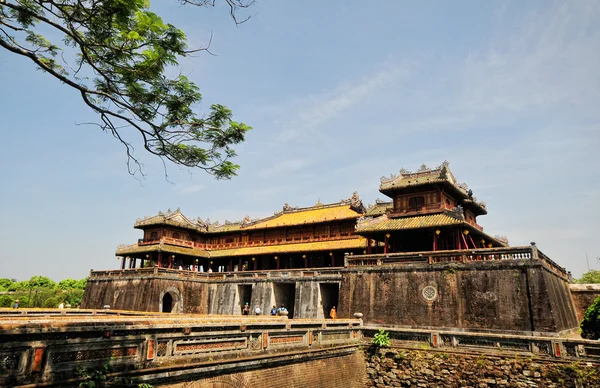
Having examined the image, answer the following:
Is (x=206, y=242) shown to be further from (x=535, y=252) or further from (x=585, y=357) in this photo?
(x=585, y=357)

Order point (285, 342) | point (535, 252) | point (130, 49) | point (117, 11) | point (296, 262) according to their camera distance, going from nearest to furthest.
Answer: point (117, 11)
point (130, 49)
point (285, 342)
point (535, 252)
point (296, 262)

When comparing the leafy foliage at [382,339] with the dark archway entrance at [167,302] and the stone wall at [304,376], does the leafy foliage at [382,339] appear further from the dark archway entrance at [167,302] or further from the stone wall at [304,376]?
the dark archway entrance at [167,302]

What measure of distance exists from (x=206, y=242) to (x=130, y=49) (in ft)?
123

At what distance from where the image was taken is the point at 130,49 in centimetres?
785

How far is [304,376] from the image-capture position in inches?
516

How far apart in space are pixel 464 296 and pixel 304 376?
12.5 meters

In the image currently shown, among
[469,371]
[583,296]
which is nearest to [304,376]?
[469,371]

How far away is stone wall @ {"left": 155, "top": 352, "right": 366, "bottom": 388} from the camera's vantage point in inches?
397

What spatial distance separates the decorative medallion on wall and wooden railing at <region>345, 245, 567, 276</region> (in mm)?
1544

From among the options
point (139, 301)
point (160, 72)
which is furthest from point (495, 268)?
point (139, 301)

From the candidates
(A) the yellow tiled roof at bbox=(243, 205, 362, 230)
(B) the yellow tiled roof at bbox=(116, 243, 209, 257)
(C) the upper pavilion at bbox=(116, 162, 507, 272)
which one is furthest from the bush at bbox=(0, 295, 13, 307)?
(A) the yellow tiled roof at bbox=(243, 205, 362, 230)

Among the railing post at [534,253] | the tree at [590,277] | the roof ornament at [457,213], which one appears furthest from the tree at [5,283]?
the tree at [590,277]

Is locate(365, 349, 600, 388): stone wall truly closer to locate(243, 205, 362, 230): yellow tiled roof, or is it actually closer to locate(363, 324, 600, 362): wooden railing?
locate(363, 324, 600, 362): wooden railing

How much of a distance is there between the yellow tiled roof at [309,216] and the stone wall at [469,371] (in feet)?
58.0
